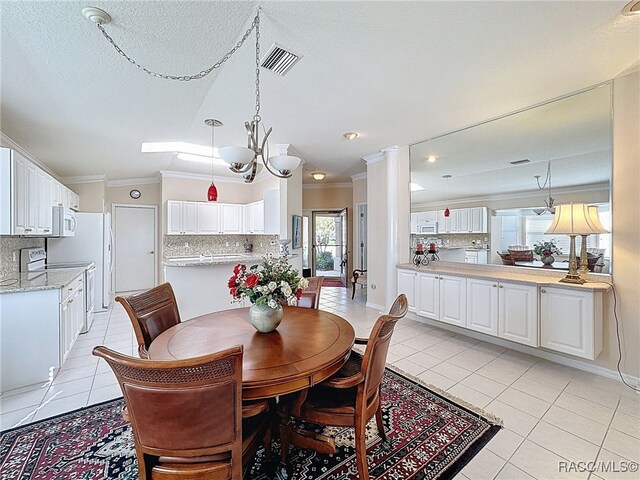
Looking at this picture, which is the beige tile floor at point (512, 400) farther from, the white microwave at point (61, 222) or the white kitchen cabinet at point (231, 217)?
the white kitchen cabinet at point (231, 217)

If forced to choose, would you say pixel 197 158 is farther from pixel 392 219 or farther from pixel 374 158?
pixel 392 219

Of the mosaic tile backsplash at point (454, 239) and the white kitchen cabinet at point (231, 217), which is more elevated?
the white kitchen cabinet at point (231, 217)

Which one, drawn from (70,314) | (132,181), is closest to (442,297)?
(70,314)

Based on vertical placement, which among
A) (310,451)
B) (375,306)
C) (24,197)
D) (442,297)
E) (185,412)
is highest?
(24,197)

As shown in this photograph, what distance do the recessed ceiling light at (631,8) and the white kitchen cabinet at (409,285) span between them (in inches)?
118

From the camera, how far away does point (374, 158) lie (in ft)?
16.4

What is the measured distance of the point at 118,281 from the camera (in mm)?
6355

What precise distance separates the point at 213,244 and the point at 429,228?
15.7 ft

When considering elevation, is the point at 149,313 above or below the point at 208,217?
below

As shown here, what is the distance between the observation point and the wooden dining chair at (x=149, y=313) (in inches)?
71.6

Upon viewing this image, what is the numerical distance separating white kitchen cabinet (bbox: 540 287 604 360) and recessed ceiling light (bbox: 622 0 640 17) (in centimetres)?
203

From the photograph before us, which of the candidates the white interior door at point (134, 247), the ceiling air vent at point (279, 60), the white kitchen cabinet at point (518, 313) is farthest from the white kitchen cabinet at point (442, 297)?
the white interior door at point (134, 247)

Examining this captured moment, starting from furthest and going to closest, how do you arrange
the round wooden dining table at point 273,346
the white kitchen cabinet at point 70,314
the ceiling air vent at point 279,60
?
the white kitchen cabinet at point 70,314
the ceiling air vent at point 279,60
the round wooden dining table at point 273,346

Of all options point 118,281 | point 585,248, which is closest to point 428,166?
point 585,248
